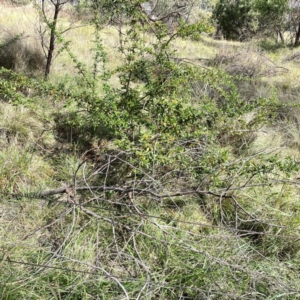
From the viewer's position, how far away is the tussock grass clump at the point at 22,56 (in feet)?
12.9

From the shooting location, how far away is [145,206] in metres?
2.18

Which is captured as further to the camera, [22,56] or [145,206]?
[22,56]

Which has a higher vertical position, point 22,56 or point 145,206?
point 22,56

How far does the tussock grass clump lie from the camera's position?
3941 mm

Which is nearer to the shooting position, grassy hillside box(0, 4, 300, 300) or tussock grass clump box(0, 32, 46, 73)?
grassy hillside box(0, 4, 300, 300)

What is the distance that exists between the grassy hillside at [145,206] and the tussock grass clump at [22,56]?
1.10m

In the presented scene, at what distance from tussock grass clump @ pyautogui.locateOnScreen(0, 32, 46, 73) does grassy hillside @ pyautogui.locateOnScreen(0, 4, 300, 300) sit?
1102 millimetres

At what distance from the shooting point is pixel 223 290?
162 cm

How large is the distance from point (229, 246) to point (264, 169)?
0.61 m

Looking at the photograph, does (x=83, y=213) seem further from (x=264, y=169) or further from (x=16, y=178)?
(x=264, y=169)

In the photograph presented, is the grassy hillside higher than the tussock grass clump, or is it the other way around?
the tussock grass clump

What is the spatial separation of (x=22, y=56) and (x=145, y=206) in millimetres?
3113

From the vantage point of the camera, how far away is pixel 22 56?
4043 millimetres

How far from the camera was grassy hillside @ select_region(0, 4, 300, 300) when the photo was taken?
162cm
